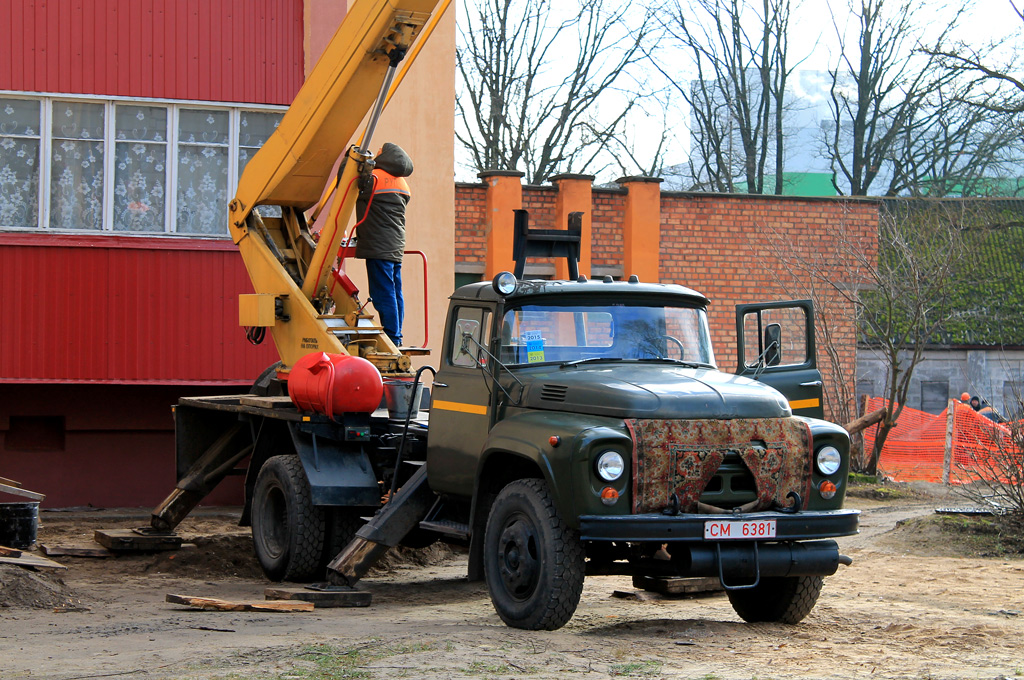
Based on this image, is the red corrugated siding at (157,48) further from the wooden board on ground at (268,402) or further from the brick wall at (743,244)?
the brick wall at (743,244)

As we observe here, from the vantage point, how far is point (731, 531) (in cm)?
665

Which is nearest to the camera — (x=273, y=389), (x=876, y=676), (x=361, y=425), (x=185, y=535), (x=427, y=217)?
(x=876, y=676)

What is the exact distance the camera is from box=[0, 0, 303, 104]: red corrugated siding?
42.3ft

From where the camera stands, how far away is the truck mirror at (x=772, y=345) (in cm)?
789

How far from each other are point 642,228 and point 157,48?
8772 mm

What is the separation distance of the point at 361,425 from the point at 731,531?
3.37m

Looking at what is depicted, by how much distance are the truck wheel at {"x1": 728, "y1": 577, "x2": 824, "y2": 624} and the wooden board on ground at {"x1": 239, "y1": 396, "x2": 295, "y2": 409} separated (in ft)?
12.7

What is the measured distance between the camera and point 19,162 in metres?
12.9

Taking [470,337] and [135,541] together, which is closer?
[470,337]

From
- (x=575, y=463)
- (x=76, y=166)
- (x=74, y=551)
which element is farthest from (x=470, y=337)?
(x=76, y=166)

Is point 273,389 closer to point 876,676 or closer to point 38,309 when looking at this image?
point 38,309

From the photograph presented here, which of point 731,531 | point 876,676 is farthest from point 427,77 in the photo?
point 876,676

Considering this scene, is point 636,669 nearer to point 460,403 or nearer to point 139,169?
point 460,403

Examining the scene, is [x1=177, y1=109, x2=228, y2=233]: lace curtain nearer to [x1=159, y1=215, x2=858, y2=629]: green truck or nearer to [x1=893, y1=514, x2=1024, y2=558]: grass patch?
[x1=159, y1=215, x2=858, y2=629]: green truck
